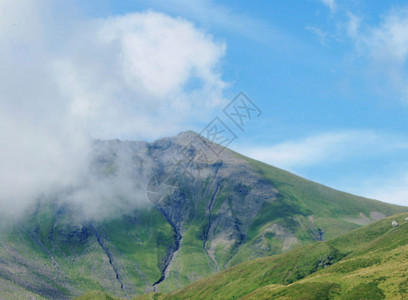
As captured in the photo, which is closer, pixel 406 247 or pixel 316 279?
pixel 316 279

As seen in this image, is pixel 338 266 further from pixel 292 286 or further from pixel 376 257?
pixel 292 286

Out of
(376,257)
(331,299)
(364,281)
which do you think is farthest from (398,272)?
(376,257)

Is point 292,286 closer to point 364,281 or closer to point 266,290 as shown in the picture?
point 266,290

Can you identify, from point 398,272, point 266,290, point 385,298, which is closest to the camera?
point 385,298

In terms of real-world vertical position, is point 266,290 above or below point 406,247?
below

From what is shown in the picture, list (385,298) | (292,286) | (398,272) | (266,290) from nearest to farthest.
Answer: (385,298) → (398,272) → (292,286) → (266,290)

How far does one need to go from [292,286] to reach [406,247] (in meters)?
65.5

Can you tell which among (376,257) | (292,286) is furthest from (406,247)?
(292,286)

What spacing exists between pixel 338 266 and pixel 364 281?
→ 46.3 meters

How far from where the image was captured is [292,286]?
175 metres

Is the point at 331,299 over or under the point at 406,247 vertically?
under

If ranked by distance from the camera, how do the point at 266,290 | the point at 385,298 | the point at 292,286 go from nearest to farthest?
the point at 385,298 < the point at 292,286 < the point at 266,290

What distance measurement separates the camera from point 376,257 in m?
191

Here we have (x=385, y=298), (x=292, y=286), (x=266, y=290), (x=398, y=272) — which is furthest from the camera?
(x=266, y=290)
